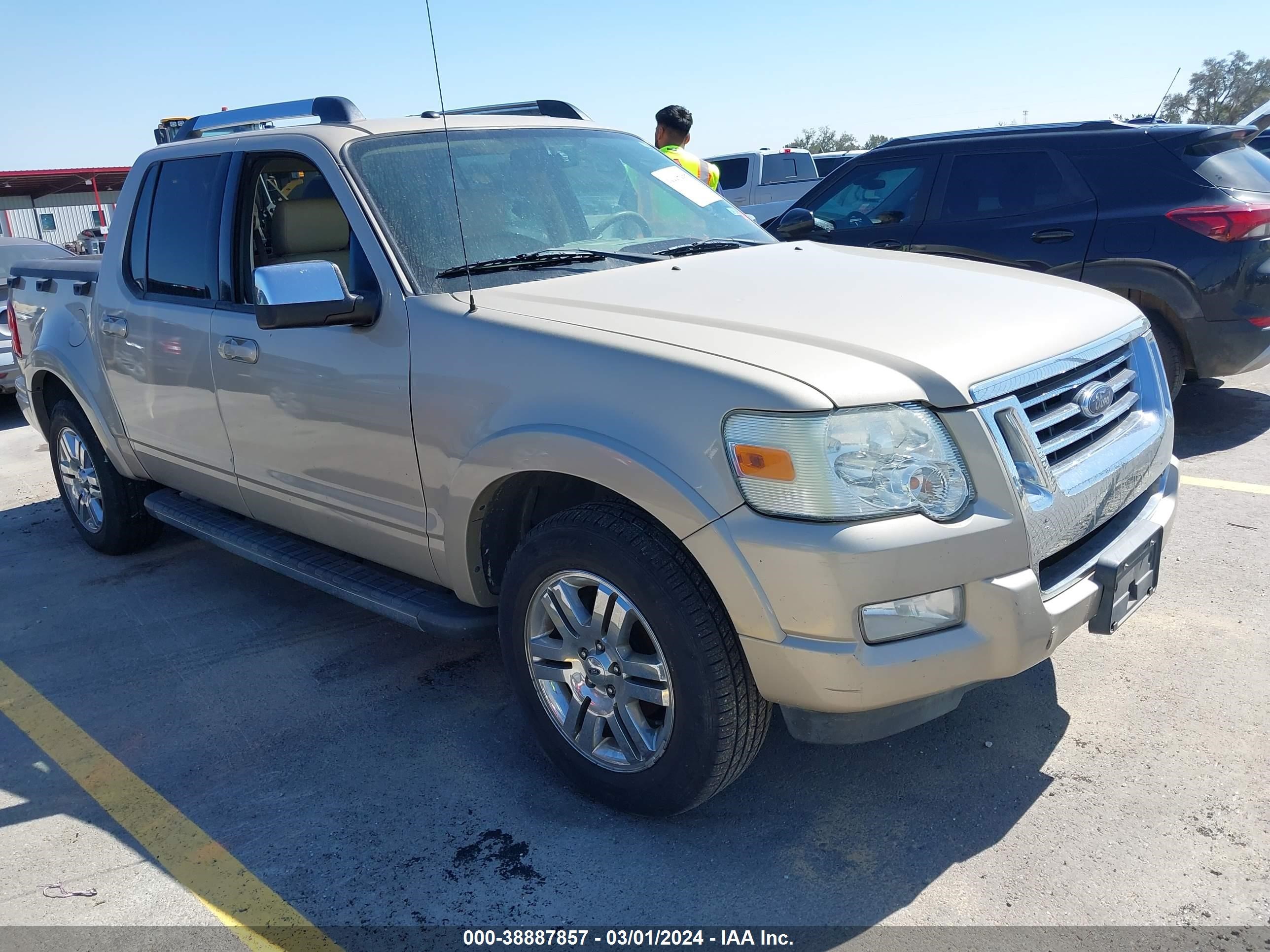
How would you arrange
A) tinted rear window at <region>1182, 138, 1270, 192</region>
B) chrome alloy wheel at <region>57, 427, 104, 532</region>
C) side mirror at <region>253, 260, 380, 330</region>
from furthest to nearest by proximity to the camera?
tinted rear window at <region>1182, 138, 1270, 192</region> < chrome alloy wheel at <region>57, 427, 104, 532</region> < side mirror at <region>253, 260, 380, 330</region>

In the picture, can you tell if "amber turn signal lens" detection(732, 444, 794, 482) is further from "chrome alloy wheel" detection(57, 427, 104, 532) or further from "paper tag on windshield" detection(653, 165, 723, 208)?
"chrome alloy wheel" detection(57, 427, 104, 532)

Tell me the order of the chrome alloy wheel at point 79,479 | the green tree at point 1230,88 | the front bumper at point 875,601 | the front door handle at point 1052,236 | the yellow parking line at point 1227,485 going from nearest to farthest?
→ 1. the front bumper at point 875,601
2. the yellow parking line at point 1227,485
3. the chrome alloy wheel at point 79,479
4. the front door handle at point 1052,236
5. the green tree at point 1230,88

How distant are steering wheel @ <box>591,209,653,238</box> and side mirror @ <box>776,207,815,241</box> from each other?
3.35 ft

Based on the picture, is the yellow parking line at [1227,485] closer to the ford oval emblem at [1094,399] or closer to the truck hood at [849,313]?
the truck hood at [849,313]

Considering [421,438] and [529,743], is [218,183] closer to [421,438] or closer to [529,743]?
[421,438]

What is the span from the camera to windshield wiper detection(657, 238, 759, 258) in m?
3.63

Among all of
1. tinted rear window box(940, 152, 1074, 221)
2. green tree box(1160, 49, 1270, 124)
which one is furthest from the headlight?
green tree box(1160, 49, 1270, 124)

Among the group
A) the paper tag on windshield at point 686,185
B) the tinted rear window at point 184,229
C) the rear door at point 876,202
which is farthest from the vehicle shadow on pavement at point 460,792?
the rear door at point 876,202

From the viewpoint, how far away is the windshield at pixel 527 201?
331cm

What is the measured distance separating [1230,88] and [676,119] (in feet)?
118

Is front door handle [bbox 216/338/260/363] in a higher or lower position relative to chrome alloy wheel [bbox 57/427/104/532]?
higher

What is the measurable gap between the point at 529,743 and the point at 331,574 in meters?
0.98

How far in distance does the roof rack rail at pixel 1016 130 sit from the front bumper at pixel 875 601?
481 cm

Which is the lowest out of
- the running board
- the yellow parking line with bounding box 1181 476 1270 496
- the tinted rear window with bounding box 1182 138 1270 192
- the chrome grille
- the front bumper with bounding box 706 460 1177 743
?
the yellow parking line with bounding box 1181 476 1270 496
